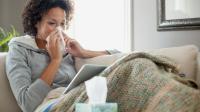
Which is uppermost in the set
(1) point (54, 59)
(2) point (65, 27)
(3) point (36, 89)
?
(2) point (65, 27)

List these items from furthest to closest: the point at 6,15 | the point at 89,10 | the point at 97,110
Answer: the point at 6,15 → the point at 89,10 → the point at 97,110

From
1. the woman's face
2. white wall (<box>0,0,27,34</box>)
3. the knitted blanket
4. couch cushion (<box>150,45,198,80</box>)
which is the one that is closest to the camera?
the knitted blanket

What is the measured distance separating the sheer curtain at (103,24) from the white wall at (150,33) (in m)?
0.12

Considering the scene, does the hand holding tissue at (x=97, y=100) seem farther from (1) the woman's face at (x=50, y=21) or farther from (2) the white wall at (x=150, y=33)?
(2) the white wall at (x=150, y=33)

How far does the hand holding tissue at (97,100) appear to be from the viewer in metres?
0.92

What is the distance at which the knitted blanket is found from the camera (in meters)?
1.07

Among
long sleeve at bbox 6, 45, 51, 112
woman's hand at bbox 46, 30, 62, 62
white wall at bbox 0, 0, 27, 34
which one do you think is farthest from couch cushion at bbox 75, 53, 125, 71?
white wall at bbox 0, 0, 27, 34

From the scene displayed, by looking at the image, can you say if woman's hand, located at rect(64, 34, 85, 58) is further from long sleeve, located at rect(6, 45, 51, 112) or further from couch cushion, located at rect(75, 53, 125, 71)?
long sleeve, located at rect(6, 45, 51, 112)

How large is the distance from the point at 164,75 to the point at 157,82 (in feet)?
0.20

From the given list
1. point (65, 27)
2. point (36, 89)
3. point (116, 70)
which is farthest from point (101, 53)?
point (116, 70)

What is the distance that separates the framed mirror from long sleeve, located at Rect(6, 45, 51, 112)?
862 mm

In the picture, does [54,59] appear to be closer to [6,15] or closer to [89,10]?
[89,10]

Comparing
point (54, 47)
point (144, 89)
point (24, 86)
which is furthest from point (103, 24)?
point (144, 89)

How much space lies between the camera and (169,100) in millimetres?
1058
